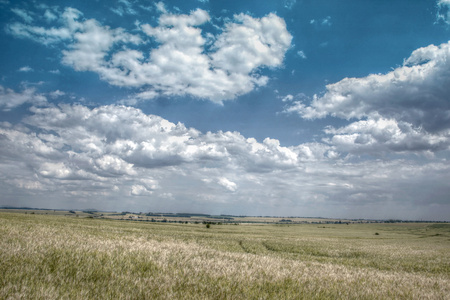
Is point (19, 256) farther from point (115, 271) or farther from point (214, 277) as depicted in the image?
point (214, 277)

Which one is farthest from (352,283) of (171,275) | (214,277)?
(171,275)

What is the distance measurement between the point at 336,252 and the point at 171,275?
26.6m

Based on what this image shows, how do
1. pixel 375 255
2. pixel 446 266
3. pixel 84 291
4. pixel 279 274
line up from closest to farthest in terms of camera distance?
1. pixel 84 291
2. pixel 279 274
3. pixel 446 266
4. pixel 375 255

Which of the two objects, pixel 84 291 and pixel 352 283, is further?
pixel 352 283

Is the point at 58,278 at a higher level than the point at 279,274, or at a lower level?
higher

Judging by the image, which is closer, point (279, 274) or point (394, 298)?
point (394, 298)

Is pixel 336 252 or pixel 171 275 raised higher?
pixel 171 275

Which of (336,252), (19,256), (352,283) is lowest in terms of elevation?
(336,252)

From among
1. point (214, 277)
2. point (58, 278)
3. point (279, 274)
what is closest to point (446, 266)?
point (279, 274)

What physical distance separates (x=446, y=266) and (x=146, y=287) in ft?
90.1

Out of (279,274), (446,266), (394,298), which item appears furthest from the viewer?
A: (446,266)

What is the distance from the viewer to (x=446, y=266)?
888 inches

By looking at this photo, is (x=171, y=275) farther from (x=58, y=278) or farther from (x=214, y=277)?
(x=58, y=278)

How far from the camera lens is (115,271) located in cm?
763
